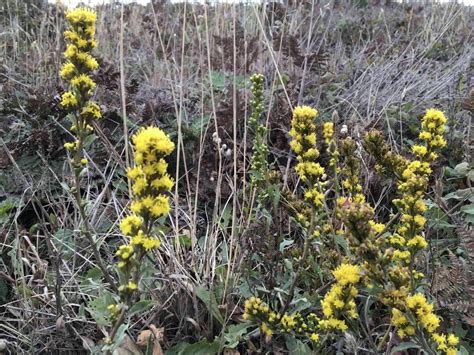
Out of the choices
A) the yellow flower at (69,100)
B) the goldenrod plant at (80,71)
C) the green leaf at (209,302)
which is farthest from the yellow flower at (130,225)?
the green leaf at (209,302)

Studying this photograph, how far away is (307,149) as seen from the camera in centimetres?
158

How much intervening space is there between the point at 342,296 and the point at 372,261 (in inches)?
7.0

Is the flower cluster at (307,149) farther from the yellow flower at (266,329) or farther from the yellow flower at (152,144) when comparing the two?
the yellow flower at (152,144)

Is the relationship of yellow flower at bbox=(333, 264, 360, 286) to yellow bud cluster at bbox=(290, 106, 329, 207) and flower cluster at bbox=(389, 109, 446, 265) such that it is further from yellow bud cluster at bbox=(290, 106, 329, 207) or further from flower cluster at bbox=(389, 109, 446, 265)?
yellow bud cluster at bbox=(290, 106, 329, 207)

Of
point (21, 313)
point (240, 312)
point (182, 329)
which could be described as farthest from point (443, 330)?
point (21, 313)

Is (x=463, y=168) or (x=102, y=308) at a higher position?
(x=463, y=168)

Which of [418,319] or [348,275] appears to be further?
[348,275]

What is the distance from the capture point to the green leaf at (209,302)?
67.6 inches

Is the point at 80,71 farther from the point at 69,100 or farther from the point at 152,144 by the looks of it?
the point at 152,144

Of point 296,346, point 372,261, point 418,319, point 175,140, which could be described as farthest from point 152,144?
point 175,140

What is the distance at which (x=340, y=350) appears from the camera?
5.32 feet

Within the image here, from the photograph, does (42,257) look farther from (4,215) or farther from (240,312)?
(240,312)

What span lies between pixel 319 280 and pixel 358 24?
352cm

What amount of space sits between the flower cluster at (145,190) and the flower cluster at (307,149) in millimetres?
486
